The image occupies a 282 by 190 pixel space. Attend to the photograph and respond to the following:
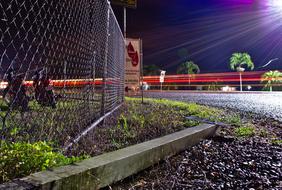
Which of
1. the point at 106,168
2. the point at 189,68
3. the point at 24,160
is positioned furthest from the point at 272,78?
the point at 24,160

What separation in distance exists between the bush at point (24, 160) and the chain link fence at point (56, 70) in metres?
0.26

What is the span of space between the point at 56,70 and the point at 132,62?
600cm

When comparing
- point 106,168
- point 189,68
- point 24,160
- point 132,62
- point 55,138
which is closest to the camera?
point 24,160

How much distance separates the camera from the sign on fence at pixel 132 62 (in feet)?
28.8

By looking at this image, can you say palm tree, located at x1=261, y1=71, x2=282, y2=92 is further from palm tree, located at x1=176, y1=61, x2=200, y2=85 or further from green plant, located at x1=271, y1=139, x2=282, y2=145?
green plant, located at x1=271, y1=139, x2=282, y2=145

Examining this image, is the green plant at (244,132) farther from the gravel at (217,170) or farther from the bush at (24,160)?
the bush at (24,160)

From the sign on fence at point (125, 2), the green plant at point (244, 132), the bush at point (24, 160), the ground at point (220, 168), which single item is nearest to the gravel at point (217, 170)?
the ground at point (220, 168)

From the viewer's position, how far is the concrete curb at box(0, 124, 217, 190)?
1.86 m

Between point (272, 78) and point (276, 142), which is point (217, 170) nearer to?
point (276, 142)

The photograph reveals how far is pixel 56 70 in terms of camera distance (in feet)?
9.39

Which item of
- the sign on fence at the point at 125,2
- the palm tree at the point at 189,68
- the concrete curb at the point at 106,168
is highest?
the sign on fence at the point at 125,2

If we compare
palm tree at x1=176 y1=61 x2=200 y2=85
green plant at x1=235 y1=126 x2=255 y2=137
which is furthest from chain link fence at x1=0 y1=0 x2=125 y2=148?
palm tree at x1=176 y1=61 x2=200 y2=85

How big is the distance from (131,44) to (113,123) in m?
4.41

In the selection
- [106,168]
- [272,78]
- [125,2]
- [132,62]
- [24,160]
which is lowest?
[106,168]
